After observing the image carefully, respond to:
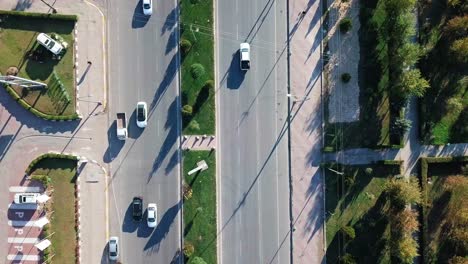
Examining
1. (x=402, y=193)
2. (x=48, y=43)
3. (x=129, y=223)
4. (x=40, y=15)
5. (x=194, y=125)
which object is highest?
(x=40, y=15)

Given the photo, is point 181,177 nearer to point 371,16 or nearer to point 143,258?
point 143,258

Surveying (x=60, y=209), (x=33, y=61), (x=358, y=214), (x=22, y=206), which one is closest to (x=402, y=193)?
(x=358, y=214)

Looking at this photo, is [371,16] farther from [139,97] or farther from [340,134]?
[139,97]

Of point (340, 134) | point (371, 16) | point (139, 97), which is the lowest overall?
point (340, 134)

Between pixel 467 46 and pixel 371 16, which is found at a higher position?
pixel 371 16

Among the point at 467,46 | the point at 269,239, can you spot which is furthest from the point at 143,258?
the point at 467,46

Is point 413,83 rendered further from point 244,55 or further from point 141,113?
point 141,113

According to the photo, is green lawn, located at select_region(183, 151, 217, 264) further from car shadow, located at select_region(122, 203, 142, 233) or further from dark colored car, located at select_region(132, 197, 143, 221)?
car shadow, located at select_region(122, 203, 142, 233)
